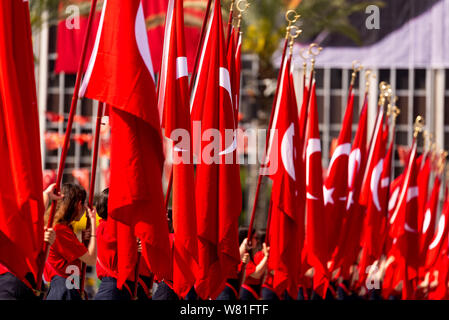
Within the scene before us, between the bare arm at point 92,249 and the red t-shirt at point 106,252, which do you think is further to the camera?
the red t-shirt at point 106,252

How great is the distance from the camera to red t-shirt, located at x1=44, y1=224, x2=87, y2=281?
714 centimetres

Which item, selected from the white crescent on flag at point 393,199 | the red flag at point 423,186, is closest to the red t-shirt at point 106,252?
the red flag at point 423,186

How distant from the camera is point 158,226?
6727mm

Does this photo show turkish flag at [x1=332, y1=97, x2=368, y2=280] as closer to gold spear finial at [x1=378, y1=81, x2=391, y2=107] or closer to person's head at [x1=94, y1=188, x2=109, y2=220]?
gold spear finial at [x1=378, y1=81, x2=391, y2=107]

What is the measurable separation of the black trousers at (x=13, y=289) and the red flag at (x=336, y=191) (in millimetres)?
4955

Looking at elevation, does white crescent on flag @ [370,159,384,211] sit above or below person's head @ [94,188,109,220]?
below

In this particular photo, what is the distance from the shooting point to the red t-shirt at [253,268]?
993cm

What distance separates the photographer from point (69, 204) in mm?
7062

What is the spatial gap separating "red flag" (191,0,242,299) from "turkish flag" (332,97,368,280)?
138 inches

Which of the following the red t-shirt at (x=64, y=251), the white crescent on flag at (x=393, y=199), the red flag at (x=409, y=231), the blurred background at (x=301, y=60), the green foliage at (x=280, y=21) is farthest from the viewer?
the blurred background at (x=301, y=60)

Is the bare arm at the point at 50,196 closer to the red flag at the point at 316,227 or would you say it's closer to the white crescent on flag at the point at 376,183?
the red flag at the point at 316,227

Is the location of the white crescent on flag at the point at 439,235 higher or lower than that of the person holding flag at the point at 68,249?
lower

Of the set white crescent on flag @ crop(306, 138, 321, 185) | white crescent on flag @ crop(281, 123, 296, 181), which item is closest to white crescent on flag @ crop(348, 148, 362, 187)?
white crescent on flag @ crop(306, 138, 321, 185)

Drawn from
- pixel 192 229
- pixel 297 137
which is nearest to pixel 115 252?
pixel 192 229
